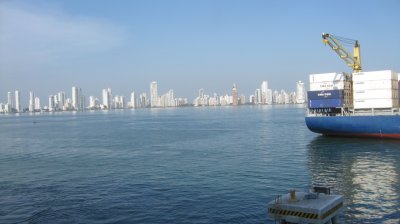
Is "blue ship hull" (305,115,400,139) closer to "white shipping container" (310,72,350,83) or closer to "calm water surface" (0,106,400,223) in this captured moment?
"calm water surface" (0,106,400,223)

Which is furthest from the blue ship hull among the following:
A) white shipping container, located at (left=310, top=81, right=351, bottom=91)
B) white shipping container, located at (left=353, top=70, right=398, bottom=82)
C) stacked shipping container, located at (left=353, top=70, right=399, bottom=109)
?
white shipping container, located at (left=353, top=70, right=398, bottom=82)

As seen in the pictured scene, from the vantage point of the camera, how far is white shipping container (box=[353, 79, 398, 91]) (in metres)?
56.8

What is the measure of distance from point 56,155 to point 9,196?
23824 mm

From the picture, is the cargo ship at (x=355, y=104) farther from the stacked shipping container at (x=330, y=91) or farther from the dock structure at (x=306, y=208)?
the dock structure at (x=306, y=208)

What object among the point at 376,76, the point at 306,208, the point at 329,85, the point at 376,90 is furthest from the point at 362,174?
the point at 329,85

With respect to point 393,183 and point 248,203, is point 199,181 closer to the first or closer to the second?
point 248,203

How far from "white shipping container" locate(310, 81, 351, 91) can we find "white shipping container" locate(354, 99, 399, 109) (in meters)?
3.47

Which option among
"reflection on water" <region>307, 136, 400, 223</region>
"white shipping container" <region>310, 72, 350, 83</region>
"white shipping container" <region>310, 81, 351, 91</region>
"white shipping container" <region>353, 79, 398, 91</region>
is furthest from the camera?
"white shipping container" <region>310, 72, 350, 83</region>

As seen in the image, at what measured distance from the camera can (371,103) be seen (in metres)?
57.8

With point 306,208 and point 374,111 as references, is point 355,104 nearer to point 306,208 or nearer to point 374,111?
point 374,111

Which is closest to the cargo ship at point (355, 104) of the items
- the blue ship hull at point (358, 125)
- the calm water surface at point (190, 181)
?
the blue ship hull at point (358, 125)

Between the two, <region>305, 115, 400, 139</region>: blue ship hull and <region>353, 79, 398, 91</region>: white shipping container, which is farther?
<region>353, 79, 398, 91</region>: white shipping container

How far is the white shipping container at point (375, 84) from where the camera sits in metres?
56.8

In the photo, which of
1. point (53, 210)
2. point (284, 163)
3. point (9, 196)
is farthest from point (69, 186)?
point (284, 163)
